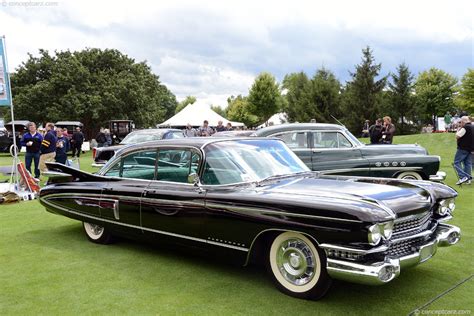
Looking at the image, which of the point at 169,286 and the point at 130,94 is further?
the point at 130,94

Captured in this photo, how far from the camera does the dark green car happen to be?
8.59 m

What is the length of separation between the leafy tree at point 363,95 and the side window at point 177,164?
32558 mm

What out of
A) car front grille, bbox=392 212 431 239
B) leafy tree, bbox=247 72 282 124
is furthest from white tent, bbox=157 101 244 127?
car front grille, bbox=392 212 431 239

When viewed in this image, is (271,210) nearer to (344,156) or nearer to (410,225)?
(410,225)

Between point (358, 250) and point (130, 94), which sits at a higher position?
point (130, 94)

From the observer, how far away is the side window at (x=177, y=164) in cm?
470

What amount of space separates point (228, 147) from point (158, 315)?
1.93 meters

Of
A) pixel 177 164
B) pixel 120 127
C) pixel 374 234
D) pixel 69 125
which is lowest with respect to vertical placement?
pixel 374 234

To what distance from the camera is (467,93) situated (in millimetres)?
43938

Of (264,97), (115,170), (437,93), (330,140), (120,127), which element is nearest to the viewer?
(115,170)

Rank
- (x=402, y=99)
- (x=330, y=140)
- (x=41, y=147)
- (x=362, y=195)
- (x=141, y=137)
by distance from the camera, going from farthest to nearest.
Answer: (x=402, y=99), (x=141, y=137), (x=41, y=147), (x=330, y=140), (x=362, y=195)

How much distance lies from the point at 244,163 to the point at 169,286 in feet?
4.88

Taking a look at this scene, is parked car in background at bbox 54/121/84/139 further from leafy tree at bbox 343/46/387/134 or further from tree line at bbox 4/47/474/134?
leafy tree at bbox 343/46/387/134

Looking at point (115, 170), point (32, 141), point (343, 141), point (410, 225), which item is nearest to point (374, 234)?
point (410, 225)
